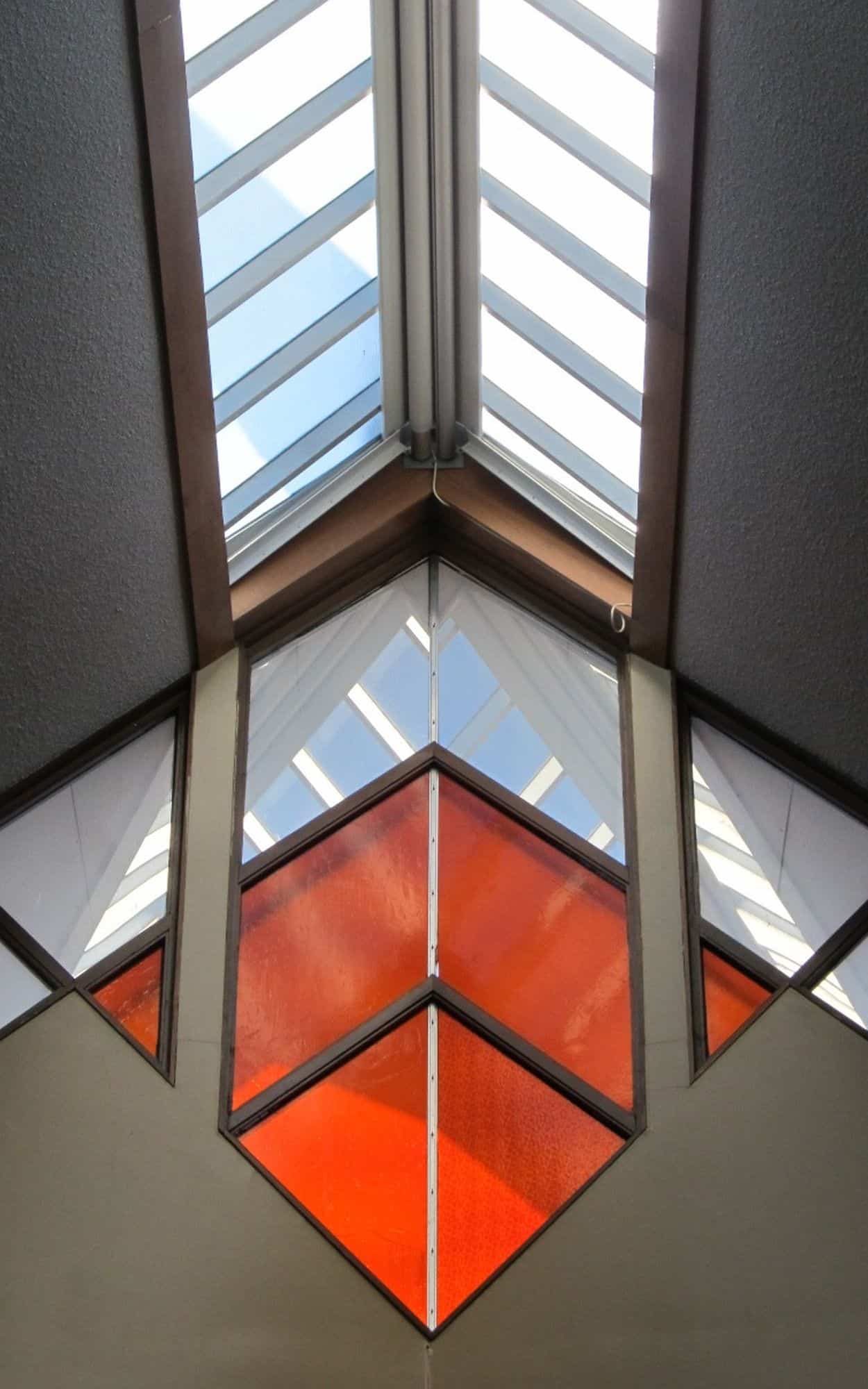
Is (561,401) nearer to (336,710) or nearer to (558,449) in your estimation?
(558,449)

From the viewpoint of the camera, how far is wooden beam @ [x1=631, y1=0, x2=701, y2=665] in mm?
5570

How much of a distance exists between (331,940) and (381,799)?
0.84m

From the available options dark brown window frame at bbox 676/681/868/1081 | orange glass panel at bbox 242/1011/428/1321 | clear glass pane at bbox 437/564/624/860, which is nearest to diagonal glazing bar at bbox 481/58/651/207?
clear glass pane at bbox 437/564/624/860

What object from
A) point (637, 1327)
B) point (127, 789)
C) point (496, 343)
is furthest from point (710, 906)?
point (496, 343)

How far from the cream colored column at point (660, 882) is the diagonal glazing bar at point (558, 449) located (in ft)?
3.12

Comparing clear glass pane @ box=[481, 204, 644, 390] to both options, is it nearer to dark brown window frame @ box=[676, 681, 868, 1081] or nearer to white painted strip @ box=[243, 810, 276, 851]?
dark brown window frame @ box=[676, 681, 868, 1081]

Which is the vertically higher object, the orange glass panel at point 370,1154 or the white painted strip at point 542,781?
the white painted strip at point 542,781

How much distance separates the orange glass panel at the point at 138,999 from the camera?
6309 mm

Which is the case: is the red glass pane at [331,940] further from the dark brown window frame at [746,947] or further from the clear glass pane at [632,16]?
the clear glass pane at [632,16]

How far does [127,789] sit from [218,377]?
84.0 inches

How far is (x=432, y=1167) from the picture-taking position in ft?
19.5

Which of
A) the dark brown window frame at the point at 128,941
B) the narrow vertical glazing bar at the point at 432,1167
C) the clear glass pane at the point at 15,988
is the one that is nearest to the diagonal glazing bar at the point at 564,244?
the dark brown window frame at the point at 128,941

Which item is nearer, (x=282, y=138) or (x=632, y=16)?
(x=632, y=16)

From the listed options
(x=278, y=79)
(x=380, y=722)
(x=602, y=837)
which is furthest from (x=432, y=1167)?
(x=278, y=79)
